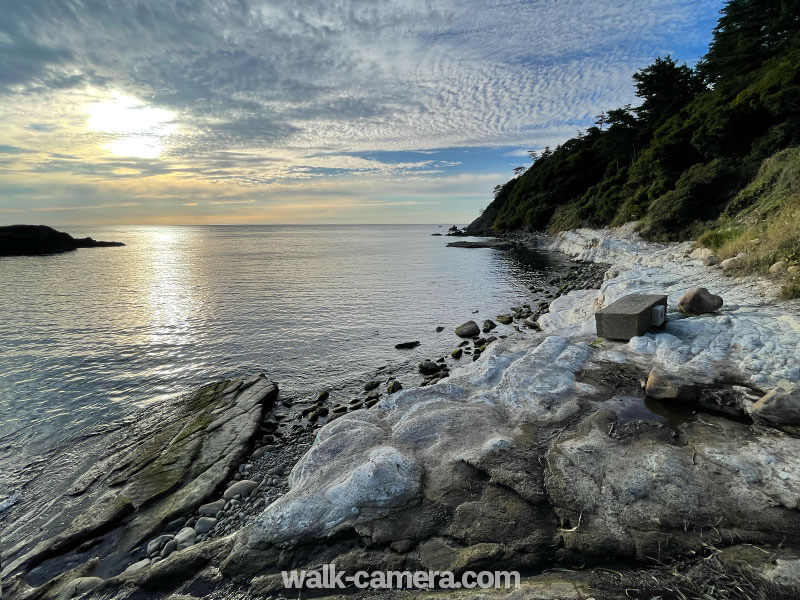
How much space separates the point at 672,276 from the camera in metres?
16.9

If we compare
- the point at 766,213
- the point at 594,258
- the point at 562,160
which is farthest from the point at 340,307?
the point at 562,160

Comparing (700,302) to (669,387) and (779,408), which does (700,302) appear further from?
(779,408)

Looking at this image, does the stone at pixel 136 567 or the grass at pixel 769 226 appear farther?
the grass at pixel 769 226

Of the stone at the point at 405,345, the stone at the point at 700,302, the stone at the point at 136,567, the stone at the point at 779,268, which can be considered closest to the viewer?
the stone at the point at 136,567

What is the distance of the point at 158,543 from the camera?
6387 millimetres

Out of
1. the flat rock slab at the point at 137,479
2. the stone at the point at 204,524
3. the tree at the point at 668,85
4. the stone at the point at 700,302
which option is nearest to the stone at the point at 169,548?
the stone at the point at 204,524

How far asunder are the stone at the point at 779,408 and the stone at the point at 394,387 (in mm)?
8729

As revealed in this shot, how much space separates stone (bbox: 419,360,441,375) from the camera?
14.2m

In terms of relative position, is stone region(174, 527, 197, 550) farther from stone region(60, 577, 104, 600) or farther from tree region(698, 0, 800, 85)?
tree region(698, 0, 800, 85)

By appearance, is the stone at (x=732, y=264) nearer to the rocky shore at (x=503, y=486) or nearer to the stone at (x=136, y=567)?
the rocky shore at (x=503, y=486)

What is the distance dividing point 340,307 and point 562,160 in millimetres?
80427

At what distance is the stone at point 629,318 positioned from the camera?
10367 millimetres

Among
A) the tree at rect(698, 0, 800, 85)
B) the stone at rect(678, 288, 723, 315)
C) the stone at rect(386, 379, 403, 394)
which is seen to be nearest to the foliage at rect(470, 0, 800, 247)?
the tree at rect(698, 0, 800, 85)

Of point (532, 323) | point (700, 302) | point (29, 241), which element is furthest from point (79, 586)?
point (29, 241)
